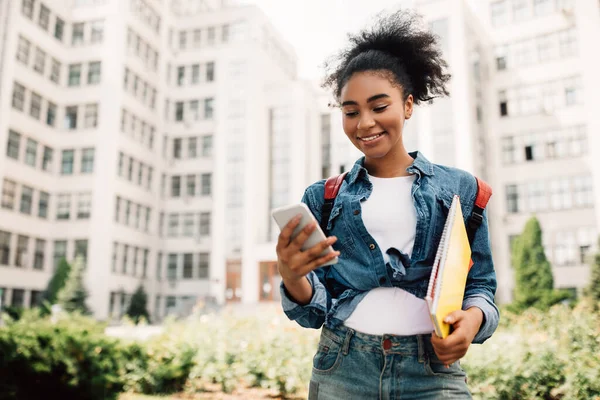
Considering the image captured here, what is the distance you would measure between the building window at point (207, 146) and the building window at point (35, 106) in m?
12.5

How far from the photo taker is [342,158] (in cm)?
4256

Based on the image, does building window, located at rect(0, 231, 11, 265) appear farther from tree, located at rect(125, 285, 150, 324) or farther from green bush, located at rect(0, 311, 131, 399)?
green bush, located at rect(0, 311, 131, 399)

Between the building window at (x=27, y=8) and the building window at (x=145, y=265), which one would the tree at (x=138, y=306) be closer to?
the building window at (x=145, y=265)

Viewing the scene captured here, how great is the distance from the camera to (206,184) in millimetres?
45844

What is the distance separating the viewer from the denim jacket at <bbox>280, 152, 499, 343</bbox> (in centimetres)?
202

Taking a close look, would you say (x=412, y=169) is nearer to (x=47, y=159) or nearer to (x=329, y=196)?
(x=329, y=196)

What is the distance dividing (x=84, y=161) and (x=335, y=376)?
138 feet

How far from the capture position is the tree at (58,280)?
1399 inches

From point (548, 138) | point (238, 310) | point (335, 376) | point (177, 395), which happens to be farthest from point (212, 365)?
point (548, 138)

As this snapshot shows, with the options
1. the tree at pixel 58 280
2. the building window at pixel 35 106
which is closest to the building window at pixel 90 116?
the building window at pixel 35 106

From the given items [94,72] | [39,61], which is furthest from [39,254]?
[94,72]

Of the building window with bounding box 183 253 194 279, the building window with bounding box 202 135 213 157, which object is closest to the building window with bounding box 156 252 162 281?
the building window with bounding box 183 253 194 279

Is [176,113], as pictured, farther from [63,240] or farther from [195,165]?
[63,240]

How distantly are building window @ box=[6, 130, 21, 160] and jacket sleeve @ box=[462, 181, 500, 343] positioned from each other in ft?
127
